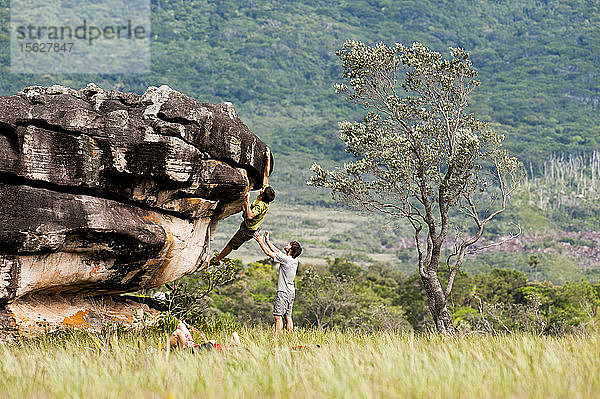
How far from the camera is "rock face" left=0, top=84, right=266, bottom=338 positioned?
1184 centimetres

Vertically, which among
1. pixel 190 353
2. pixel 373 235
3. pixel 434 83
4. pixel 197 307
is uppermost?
pixel 434 83

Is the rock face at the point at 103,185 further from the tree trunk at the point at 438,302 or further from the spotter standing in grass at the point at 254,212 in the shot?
the tree trunk at the point at 438,302

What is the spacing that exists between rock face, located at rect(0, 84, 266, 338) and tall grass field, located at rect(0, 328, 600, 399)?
2426 millimetres

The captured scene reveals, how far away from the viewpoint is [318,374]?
26.0ft

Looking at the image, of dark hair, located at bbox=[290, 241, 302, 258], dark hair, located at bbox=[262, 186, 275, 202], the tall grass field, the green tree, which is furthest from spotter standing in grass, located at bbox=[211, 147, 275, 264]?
the green tree

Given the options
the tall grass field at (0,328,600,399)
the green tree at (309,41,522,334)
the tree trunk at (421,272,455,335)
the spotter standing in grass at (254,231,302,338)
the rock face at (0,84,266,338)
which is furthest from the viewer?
the green tree at (309,41,522,334)

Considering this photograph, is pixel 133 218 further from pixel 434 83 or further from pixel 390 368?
pixel 434 83

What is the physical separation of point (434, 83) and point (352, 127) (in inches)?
112

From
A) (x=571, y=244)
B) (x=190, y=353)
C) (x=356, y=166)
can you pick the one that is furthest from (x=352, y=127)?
(x=571, y=244)

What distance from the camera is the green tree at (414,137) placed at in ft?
66.4

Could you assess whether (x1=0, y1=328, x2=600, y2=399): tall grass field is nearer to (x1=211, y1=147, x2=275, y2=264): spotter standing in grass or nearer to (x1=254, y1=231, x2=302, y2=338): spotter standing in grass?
(x1=254, y1=231, x2=302, y2=338): spotter standing in grass

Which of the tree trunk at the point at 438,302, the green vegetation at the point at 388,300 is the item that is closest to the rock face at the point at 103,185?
the tree trunk at the point at 438,302

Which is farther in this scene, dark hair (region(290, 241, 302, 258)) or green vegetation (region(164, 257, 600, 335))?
green vegetation (region(164, 257, 600, 335))

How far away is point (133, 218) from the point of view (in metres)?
12.8
